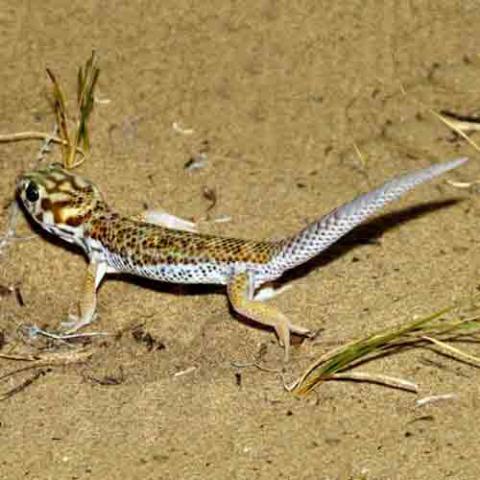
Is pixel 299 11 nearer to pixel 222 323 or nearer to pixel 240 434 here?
pixel 222 323

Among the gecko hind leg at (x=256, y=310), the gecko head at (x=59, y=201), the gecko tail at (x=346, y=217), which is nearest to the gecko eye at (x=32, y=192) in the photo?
the gecko head at (x=59, y=201)

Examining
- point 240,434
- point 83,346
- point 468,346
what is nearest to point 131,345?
point 83,346

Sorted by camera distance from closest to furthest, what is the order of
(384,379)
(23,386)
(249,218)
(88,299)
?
(384,379)
(23,386)
(88,299)
(249,218)

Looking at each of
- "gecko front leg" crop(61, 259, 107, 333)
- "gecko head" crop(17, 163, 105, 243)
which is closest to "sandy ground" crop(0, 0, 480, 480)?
"gecko front leg" crop(61, 259, 107, 333)

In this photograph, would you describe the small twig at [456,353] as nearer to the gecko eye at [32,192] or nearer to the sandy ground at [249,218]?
the sandy ground at [249,218]

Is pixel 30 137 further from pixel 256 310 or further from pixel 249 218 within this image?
pixel 256 310

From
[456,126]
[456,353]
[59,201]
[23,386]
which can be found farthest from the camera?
[456,126]

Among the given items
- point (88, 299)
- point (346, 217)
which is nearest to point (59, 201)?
→ point (88, 299)
